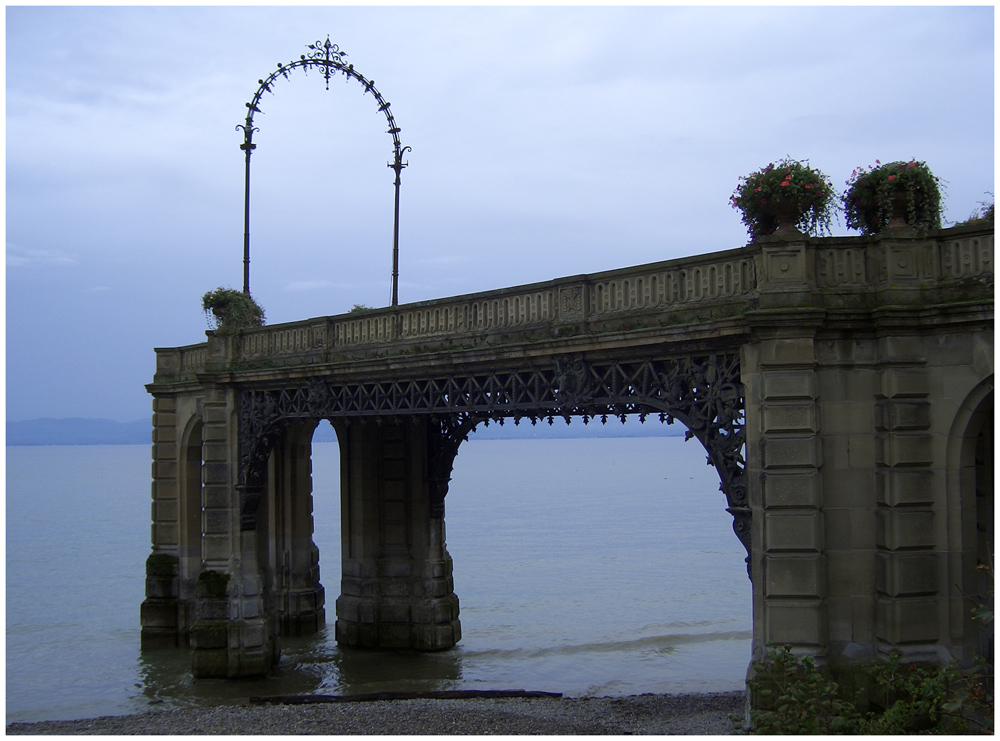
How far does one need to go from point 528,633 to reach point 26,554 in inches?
1630

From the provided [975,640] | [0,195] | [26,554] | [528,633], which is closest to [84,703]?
[528,633]

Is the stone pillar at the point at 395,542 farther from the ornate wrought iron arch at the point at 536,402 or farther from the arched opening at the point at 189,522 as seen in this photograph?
the arched opening at the point at 189,522

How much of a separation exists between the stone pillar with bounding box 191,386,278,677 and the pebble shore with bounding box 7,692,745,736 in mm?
3059

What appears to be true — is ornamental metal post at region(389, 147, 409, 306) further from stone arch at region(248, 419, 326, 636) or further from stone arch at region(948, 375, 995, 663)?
stone arch at region(948, 375, 995, 663)

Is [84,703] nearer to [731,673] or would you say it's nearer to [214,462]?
[214,462]

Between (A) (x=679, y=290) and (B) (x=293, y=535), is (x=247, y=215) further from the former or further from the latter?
(A) (x=679, y=290)

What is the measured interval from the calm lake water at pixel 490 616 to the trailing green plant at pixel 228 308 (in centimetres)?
799

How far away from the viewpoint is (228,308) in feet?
84.8

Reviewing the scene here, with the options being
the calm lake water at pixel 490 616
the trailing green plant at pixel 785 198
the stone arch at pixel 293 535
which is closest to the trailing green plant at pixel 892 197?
the trailing green plant at pixel 785 198

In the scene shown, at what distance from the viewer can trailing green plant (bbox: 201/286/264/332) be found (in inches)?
1016

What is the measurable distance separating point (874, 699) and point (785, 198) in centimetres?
635

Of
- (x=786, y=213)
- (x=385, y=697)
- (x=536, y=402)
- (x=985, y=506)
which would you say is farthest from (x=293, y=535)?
(x=985, y=506)

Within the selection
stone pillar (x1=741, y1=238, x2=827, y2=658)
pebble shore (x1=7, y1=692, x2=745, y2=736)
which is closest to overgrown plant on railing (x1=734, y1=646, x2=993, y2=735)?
stone pillar (x1=741, y1=238, x2=827, y2=658)

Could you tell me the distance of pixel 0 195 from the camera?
41.0ft
